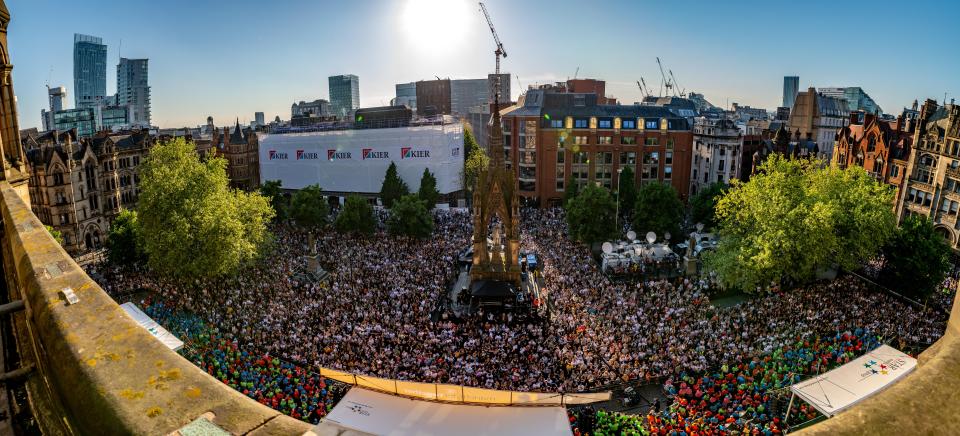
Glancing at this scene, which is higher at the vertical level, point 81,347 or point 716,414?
point 81,347

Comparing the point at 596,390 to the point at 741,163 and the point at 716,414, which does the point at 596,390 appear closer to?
the point at 716,414

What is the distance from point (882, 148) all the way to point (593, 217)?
3425cm

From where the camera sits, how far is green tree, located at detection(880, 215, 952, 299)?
3481 centimetres

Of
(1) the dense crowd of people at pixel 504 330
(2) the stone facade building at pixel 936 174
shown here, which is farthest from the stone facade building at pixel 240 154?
(2) the stone facade building at pixel 936 174

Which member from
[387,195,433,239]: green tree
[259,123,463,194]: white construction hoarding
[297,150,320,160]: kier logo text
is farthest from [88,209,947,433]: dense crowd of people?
[297,150,320,160]: kier logo text

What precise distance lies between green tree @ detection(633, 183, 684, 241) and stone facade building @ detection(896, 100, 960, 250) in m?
22.5

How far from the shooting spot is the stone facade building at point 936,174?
4919cm

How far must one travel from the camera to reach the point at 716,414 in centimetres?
2150

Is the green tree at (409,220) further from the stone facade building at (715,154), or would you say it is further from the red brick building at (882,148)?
the red brick building at (882,148)

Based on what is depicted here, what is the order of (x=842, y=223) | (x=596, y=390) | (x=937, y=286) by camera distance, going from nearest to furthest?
(x=596, y=390), (x=842, y=223), (x=937, y=286)

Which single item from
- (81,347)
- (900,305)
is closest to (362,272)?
(900,305)

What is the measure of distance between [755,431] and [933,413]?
20.3m

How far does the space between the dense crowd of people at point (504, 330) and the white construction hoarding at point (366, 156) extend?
135 ft

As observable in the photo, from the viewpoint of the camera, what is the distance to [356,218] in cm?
5134
